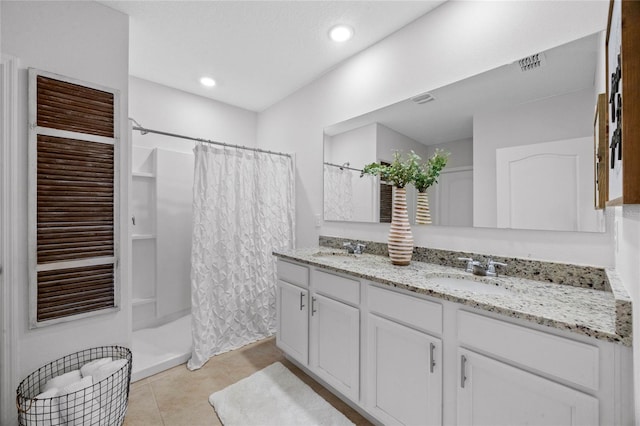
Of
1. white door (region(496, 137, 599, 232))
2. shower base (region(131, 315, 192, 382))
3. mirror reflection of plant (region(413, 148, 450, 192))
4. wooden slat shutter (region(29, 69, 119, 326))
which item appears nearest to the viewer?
white door (region(496, 137, 599, 232))

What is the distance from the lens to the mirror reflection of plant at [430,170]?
1.79 meters

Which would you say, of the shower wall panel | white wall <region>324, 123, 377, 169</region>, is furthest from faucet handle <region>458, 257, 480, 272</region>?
the shower wall panel

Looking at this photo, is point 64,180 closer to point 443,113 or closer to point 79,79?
point 79,79

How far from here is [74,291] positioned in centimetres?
166

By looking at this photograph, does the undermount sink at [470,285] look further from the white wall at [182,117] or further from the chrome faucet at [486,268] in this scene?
the white wall at [182,117]

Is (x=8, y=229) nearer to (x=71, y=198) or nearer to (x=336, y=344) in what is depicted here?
(x=71, y=198)

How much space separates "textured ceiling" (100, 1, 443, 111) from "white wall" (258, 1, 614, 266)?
0.48ft

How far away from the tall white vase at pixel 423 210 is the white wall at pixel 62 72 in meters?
1.97

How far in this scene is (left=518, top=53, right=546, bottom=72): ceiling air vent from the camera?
55.3 inches

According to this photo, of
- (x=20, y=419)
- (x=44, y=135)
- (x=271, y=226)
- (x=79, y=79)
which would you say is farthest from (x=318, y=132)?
(x=20, y=419)

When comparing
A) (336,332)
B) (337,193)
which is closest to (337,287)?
(336,332)

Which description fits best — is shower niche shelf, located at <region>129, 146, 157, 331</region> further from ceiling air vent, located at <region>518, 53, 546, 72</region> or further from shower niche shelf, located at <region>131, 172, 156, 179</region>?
ceiling air vent, located at <region>518, 53, 546, 72</region>

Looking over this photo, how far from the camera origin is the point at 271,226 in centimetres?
271

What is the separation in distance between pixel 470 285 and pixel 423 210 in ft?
1.88
